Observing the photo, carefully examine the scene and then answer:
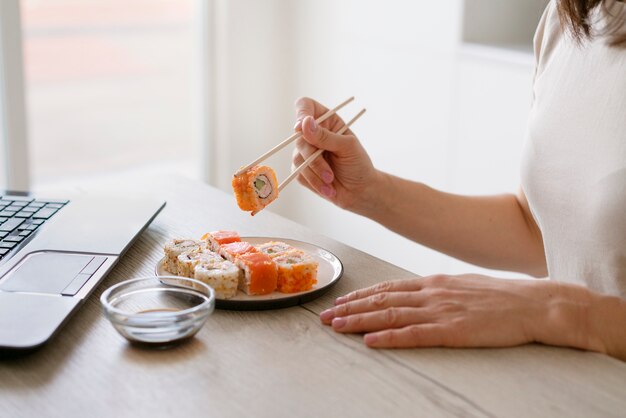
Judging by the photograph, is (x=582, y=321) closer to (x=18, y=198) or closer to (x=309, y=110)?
(x=309, y=110)

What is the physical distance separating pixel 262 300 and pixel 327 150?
0.41 m

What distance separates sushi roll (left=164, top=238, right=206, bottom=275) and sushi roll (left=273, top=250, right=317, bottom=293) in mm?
125

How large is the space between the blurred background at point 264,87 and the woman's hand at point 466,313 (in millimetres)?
1565

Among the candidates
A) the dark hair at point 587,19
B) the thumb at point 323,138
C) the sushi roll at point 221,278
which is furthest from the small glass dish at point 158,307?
the dark hair at point 587,19

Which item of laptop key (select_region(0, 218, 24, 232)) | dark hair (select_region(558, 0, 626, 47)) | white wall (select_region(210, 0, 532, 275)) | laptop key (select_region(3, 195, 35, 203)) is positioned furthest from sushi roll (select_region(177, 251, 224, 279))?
white wall (select_region(210, 0, 532, 275))

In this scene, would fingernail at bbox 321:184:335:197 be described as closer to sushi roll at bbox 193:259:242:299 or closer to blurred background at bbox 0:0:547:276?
sushi roll at bbox 193:259:242:299

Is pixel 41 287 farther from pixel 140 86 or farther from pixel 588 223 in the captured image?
pixel 140 86

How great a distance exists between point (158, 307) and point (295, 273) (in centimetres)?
19

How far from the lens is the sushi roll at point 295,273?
116 cm

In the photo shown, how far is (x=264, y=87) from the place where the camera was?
360 cm

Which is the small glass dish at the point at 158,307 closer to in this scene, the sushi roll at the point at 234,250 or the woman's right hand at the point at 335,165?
the sushi roll at the point at 234,250

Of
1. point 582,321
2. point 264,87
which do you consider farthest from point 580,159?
point 264,87

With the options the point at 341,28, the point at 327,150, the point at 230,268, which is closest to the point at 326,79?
the point at 341,28

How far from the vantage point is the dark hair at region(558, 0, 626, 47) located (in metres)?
1.36
